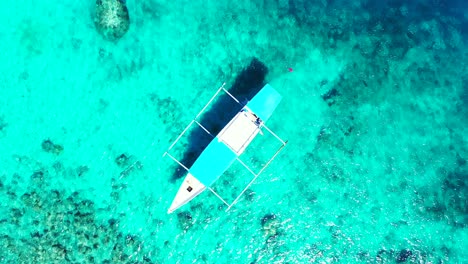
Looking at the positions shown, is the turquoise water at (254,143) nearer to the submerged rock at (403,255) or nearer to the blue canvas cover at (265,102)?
the submerged rock at (403,255)

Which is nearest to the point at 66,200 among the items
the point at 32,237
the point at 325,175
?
the point at 32,237

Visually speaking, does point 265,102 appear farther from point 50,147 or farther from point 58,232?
point 58,232

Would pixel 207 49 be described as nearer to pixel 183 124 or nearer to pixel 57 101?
pixel 183 124

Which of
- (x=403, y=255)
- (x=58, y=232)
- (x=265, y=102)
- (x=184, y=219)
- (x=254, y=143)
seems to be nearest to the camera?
(x=265, y=102)

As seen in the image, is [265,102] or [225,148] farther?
[265,102]

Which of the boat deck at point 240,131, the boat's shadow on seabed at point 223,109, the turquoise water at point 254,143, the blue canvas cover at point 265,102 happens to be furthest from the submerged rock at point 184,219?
the blue canvas cover at point 265,102

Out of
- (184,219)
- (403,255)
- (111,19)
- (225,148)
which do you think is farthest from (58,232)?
(403,255)
